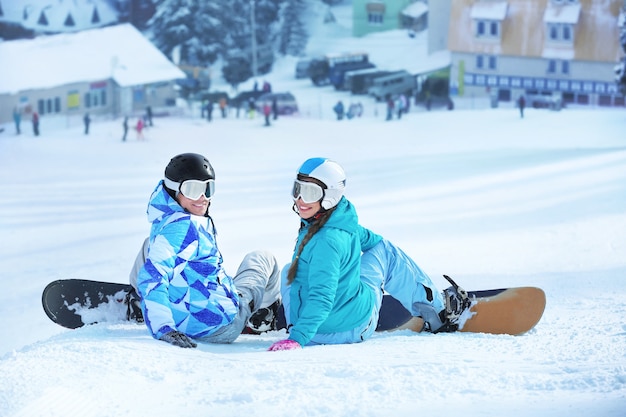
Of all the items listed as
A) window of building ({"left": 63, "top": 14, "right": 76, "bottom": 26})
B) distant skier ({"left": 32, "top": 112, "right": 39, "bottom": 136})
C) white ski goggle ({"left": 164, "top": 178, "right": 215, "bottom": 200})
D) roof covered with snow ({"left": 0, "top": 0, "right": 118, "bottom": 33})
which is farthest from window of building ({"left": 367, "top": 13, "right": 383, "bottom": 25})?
white ski goggle ({"left": 164, "top": 178, "right": 215, "bottom": 200})

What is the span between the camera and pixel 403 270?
2801mm

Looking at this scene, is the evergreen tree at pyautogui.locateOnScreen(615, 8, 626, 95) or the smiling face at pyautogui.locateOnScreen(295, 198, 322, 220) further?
the evergreen tree at pyautogui.locateOnScreen(615, 8, 626, 95)

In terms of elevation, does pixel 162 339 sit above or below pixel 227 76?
below

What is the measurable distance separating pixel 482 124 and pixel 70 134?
9.90 ft

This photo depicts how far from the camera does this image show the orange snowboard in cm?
289

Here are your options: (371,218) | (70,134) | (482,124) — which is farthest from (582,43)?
(70,134)

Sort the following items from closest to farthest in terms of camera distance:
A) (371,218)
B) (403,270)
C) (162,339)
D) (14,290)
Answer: (162,339) → (403,270) → (14,290) → (371,218)

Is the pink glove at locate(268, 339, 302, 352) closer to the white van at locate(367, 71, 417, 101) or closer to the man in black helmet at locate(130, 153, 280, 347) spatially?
the man in black helmet at locate(130, 153, 280, 347)

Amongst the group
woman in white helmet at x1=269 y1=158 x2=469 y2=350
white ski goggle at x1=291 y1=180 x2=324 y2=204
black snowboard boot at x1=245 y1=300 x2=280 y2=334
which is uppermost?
white ski goggle at x1=291 y1=180 x2=324 y2=204

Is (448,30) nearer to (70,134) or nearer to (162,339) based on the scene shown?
(70,134)

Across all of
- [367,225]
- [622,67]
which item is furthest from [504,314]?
[622,67]

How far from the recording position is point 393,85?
7547 mm

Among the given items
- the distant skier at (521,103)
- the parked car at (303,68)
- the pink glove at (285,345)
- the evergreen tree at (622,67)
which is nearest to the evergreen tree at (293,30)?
the parked car at (303,68)

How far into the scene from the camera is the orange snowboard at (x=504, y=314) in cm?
289
